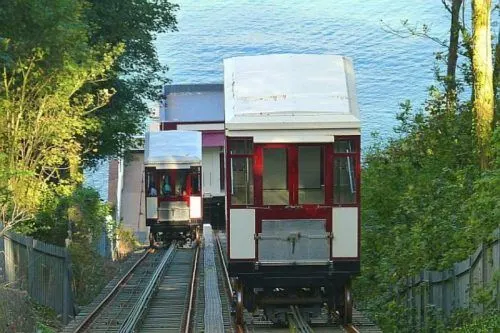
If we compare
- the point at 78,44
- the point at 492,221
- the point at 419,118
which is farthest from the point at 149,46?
the point at 492,221

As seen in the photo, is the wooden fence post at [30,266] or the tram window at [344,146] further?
the wooden fence post at [30,266]

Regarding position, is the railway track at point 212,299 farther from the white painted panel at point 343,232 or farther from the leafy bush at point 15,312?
the leafy bush at point 15,312

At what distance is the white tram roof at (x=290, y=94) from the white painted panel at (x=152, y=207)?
17.7 metres

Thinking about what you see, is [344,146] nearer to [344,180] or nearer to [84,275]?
[344,180]

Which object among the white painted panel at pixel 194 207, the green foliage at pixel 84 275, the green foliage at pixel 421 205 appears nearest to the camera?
the green foliage at pixel 421 205

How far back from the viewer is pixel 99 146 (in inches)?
1325

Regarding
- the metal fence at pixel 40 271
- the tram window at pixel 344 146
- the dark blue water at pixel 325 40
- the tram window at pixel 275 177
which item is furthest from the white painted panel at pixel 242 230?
the dark blue water at pixel 325 40

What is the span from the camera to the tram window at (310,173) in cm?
1460

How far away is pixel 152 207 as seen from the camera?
3325cm

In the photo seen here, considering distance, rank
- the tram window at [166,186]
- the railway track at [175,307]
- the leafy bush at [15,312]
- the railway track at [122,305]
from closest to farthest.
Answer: the leafy bush at [15,312], the railway track at [175,307], the railway track at [122,305], the tram window at [166,186]

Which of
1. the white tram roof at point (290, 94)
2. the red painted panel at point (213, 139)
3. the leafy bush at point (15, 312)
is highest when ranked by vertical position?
the red painted panel at point (213, 139)

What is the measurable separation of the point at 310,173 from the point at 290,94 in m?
1.22

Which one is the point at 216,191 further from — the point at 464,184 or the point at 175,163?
the point at 464,184

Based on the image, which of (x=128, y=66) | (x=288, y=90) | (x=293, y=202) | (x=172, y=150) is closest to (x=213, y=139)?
(x=128, y=66)
